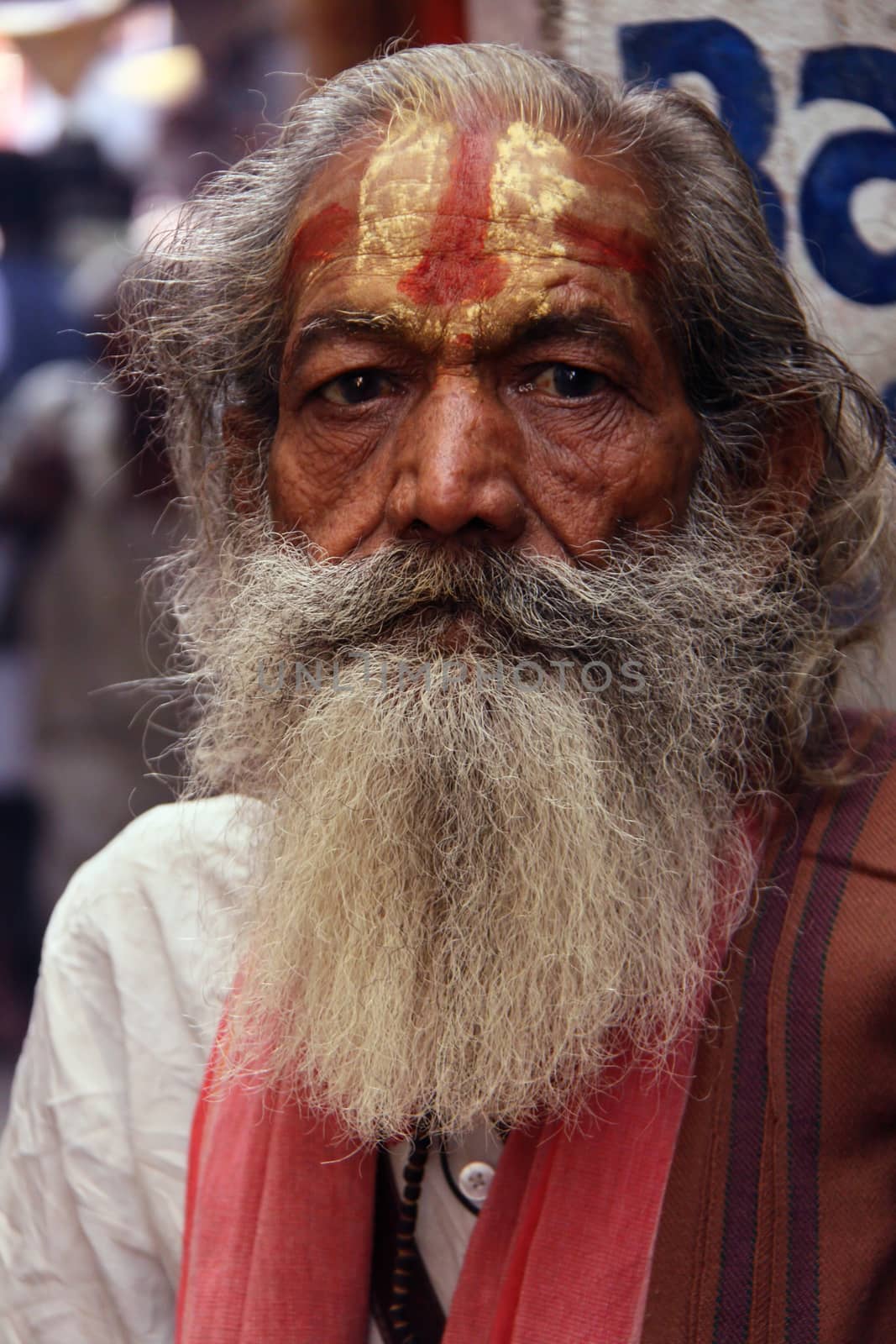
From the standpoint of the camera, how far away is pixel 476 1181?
1.44m

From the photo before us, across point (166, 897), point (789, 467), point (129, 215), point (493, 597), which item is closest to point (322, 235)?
point (493, 597)

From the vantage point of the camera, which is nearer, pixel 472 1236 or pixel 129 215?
pixel 472 1236

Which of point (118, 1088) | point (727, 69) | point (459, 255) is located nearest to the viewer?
point (459, 255)

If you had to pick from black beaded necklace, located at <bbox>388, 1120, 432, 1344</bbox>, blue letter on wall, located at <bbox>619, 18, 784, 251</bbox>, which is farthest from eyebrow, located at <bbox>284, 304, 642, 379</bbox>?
black beaded necklace, located at <bbox>388, 1120, 432, 1344</bbox>

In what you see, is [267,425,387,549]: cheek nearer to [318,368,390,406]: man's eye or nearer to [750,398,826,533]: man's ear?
[318,368,390,406]: man's eye

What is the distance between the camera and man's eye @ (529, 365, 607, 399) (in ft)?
4.68

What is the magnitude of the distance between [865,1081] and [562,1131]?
31 centimetres

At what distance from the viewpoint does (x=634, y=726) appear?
138 cm

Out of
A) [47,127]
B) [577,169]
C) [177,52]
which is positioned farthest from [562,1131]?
[47,127]

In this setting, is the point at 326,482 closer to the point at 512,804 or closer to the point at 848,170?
the point at 512,804

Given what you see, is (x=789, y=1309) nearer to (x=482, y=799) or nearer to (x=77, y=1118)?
(x=482, y=799)

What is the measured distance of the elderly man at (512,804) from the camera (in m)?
1.23

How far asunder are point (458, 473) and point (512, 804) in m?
0.35

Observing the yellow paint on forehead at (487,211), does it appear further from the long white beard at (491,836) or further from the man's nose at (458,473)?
the long white beard at (491,836)
